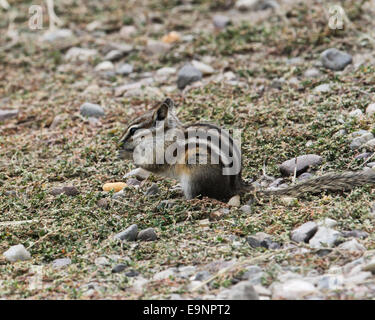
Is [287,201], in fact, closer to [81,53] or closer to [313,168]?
[313,168]

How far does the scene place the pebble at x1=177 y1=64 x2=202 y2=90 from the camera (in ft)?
21.7

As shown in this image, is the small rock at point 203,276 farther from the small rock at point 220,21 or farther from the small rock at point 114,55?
the small rock at point 220,21

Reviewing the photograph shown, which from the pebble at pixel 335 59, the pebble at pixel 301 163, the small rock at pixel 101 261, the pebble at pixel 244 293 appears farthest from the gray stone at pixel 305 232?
the pebble at pixel 335 59

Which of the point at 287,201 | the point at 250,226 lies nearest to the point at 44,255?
the point at 250,226

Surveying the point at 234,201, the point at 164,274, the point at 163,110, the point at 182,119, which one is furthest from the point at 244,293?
the point at 182,119

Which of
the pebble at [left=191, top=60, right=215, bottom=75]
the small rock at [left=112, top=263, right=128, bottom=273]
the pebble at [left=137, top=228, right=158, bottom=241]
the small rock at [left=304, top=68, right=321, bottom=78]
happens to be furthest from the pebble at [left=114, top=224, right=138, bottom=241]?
the pebble at [left=191, top=60, right=215, bottom=75]

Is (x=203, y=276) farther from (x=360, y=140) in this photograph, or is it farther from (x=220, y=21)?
(x=220, y=21)

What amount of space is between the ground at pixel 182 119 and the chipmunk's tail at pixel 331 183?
0.06m

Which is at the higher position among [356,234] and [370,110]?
[370,110]

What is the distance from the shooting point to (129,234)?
406 centimetres

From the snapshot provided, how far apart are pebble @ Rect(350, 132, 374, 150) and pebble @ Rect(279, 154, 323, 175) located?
26 centimetres

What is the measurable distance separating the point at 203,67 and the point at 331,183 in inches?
113

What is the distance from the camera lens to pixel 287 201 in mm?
4277

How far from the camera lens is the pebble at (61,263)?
3.83 m
